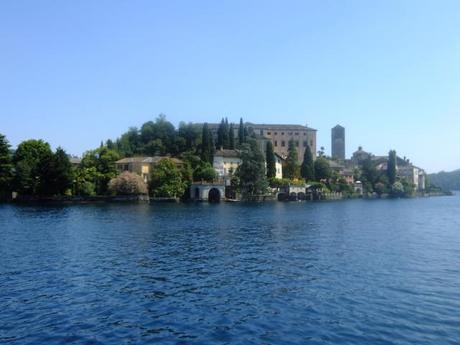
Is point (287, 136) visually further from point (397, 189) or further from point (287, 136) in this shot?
point (397, 189)

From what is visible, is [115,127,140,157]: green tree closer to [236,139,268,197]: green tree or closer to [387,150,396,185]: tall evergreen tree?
[236,139,268,197]: green tree

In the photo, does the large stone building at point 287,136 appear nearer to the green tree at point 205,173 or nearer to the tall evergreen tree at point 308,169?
the tall evergreen tree at point 308,169

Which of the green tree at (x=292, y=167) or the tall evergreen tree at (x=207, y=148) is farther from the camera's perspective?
the green tree at (x=292, y=167)

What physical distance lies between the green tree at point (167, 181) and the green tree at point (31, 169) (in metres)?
26.3

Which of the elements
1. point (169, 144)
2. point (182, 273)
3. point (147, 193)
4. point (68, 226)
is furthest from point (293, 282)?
point (169, 144)

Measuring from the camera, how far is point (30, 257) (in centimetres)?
3111

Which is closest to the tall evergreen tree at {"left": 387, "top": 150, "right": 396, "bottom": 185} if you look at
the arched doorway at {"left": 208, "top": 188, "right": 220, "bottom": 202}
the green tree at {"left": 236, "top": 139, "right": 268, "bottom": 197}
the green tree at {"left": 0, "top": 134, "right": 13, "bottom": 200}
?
the green tree at {"left": 236, "top": 139, "right": 268, "bottom": 197}

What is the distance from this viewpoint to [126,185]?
11125cm

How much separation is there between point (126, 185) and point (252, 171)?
32602 mm

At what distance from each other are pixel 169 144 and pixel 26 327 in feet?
448

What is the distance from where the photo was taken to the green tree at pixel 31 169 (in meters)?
107

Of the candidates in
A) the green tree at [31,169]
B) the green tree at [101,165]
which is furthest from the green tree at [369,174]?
the green tree at [31,169]

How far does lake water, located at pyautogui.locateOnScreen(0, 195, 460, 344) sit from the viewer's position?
16016mm

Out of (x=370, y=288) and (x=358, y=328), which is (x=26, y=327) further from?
(x=370, y=288)
